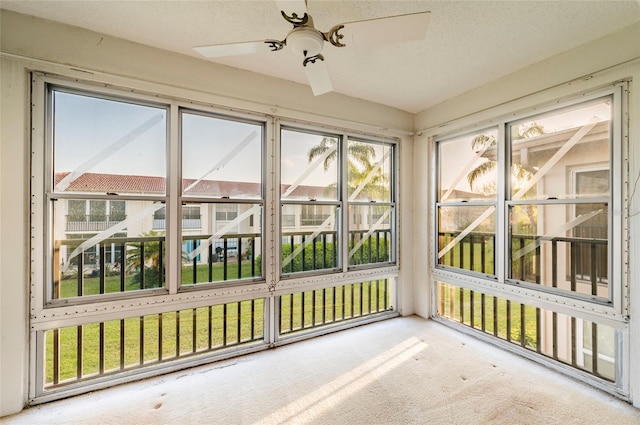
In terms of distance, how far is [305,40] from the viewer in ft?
5.19

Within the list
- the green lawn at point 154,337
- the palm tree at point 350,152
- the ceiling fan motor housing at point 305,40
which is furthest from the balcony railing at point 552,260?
the ceiling fan motor housing at point 305,40

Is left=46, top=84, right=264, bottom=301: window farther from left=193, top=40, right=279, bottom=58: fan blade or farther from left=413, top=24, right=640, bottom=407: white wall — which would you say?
left=413, top=24, right=640, bottom=407: white wall

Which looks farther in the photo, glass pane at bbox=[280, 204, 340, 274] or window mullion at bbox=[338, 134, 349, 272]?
window mullion at bbox=[338, 134, 349, 272]

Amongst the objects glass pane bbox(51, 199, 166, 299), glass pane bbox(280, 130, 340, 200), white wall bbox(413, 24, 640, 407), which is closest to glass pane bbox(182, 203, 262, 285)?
glass pane bbox(51, 199, 166, 299)

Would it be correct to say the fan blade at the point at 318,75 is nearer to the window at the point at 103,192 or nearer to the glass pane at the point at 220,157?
the glass pane at the point at 220,157

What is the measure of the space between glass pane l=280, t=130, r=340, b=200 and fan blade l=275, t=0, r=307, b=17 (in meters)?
1.65

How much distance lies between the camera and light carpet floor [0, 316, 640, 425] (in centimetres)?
194

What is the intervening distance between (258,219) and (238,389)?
1525 millimetres

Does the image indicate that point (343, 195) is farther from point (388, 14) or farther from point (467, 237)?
point (388, 14)

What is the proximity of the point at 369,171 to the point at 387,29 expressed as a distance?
225 centimetres

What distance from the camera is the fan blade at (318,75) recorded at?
1.83 m

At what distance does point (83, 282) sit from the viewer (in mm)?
2266

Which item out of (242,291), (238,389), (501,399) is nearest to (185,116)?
(242,291)

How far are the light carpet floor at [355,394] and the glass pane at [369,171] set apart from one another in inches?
72.5
